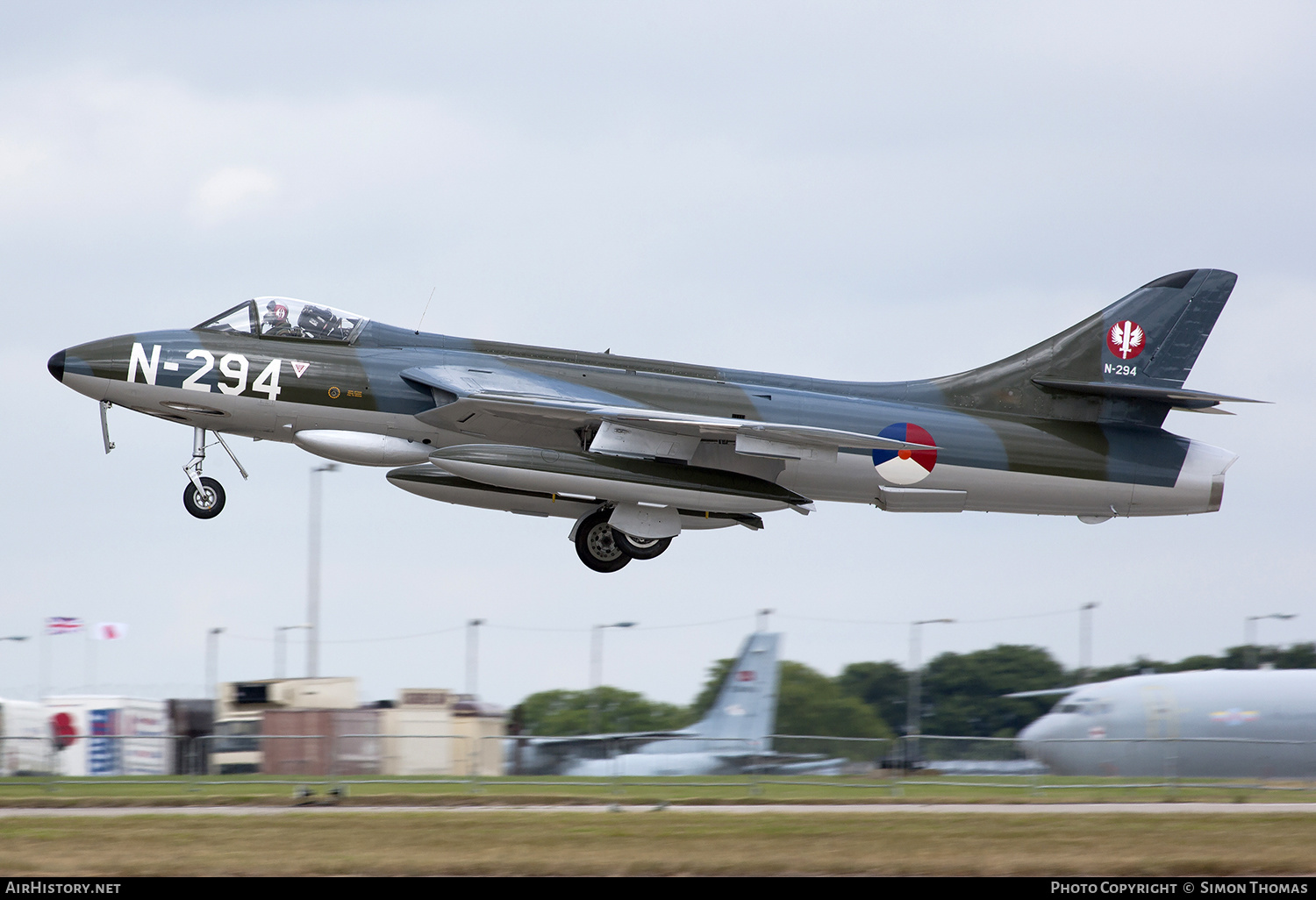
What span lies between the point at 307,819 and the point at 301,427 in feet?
17.7

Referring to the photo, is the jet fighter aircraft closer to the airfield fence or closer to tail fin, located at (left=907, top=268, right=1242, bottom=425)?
tail fin, located at (left=907, top=268, right=1242, bottom=425)

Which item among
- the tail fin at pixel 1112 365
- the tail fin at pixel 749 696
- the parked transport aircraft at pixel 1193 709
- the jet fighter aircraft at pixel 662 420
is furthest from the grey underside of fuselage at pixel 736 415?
the tail fin at pixel 749 696

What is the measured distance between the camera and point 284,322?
18.6 metres

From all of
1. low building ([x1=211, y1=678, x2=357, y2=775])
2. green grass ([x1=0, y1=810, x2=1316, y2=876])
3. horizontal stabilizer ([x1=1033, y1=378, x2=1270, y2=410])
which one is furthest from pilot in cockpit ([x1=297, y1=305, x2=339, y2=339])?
low building ([x1=211, y1=678, x2=357, y2=775])

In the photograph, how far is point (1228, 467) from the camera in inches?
765

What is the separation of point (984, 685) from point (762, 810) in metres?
48.0

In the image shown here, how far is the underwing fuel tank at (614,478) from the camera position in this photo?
17.2 meters

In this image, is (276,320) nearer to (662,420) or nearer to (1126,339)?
(662,420)

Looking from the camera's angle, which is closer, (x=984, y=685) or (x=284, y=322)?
(x=284, y=322)

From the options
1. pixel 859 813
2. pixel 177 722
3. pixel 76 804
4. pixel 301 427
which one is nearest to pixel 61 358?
pixel 301 427

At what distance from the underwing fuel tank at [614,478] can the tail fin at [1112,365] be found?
3.18 metres

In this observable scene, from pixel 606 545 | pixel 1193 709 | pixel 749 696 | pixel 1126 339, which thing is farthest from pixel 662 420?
pixel 1193 709

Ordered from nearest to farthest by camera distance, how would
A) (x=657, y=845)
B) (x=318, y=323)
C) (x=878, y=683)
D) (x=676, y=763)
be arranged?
(x=657, y=845) < (x=318, y=323) < (x=676, y=763) < (x=878, y=683)

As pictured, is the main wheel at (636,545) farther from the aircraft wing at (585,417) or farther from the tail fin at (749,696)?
the tail fin at (749,696)
